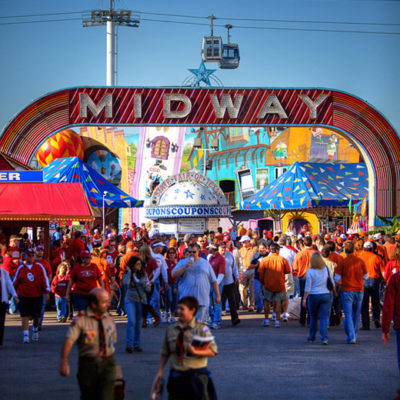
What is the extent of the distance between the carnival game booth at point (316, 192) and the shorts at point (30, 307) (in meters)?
19.9

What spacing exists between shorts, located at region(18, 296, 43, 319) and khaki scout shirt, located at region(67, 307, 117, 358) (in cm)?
652

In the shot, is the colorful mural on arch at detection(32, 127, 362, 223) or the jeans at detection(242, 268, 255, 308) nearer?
the jeans at detection(242, 268, 255, 308)

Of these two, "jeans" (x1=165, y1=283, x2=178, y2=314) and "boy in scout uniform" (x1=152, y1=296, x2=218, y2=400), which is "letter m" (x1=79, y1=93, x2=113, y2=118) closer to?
"jeans" (x1=165, y1=283, x2=178, y2=314)

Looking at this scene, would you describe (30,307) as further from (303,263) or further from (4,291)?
(303,263)

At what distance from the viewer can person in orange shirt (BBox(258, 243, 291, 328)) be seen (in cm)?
1452

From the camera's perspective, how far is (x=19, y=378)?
9.10 metres

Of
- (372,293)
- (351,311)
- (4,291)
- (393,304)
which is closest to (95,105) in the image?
(372,293)

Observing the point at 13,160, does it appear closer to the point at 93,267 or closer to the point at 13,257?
the point at 13,257

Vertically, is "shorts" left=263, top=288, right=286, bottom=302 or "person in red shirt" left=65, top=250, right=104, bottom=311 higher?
"person in red shirt" left=65, top=250, right=104, bottom=311

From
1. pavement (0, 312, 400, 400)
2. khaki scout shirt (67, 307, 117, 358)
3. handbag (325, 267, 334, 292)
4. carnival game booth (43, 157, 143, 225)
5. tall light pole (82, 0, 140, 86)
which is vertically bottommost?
pavement (0, 312, 400, 400)

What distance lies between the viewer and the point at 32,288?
12656 millimetres

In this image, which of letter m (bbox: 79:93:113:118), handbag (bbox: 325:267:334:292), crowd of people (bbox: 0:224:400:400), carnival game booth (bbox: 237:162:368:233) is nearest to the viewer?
crowd of people (bbox: 0:224:400:400)

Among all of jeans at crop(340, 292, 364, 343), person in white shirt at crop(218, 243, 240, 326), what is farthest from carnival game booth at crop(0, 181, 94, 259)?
jeans at crop(340, 292, 364, 343)

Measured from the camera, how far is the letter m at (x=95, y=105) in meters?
21.0
